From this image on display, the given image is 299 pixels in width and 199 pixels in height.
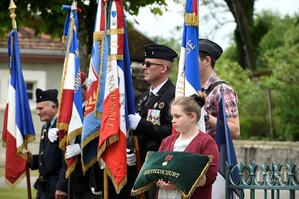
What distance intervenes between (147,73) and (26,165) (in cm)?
338

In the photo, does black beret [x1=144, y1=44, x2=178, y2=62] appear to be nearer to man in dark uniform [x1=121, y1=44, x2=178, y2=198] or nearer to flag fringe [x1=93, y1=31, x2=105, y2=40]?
man in dark uniform [x1=121, y1=44, x2=178, y2=198]

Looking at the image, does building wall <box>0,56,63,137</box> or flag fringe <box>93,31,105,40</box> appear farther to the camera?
building wall <box>0,56,63,137</box>

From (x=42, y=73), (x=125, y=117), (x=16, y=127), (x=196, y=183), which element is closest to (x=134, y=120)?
(x=125, y=117)

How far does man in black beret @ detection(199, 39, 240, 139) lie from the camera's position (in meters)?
8.33

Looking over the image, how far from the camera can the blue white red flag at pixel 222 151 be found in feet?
26.2

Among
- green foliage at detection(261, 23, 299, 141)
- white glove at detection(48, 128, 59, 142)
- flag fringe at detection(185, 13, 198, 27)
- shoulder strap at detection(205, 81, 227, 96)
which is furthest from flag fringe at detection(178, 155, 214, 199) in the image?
green foliage at detection(261, 23, 299, 141)

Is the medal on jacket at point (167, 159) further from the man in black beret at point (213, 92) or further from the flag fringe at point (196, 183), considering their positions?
the man in black beret at point (213, 92)

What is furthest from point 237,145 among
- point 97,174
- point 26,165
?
point 97,174

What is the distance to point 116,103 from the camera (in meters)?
9.08

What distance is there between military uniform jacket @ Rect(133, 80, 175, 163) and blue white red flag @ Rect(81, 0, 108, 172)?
44cm

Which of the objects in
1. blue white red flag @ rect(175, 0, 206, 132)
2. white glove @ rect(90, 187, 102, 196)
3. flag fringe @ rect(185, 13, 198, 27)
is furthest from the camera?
white glove @ rect(90, 187, 102, 196)

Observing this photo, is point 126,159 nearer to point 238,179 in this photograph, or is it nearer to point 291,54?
point 238,179

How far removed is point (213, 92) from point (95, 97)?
1442 millimetres

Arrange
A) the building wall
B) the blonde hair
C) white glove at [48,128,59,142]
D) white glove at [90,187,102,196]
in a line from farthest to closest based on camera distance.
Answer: the building wall → white glove at [48,128,59,142] → white glove at [90,187,102,196] → the blonde hair
